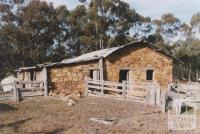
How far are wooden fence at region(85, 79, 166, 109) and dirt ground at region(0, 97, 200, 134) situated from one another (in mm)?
730

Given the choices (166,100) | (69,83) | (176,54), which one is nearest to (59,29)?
(176,54)

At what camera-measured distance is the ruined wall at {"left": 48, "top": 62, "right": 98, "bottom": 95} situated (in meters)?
26.4

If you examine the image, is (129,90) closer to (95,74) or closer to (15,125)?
(95,74)

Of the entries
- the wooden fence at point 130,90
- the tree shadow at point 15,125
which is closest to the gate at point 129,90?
the wooden fence at point 130,90

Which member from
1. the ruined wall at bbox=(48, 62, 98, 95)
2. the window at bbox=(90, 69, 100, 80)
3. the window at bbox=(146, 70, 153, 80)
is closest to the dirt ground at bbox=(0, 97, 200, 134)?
the ruined wall at bbox=(48, 62, 98, 95)

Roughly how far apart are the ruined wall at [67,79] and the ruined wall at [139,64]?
2052 millimetres

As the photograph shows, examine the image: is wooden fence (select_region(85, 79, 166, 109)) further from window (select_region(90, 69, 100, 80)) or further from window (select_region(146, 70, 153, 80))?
window (select_region(146, 70, 153, 80))

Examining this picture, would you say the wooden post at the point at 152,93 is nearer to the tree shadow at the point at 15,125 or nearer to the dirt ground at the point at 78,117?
the dirt ground at the point at 78,117

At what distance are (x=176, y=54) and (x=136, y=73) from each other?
37452mm

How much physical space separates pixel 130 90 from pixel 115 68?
479 centimetres

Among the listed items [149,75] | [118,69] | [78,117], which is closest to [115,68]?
[118,69]

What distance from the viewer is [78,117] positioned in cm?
1645

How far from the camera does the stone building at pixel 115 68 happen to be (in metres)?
26.6

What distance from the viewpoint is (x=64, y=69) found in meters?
26.8
